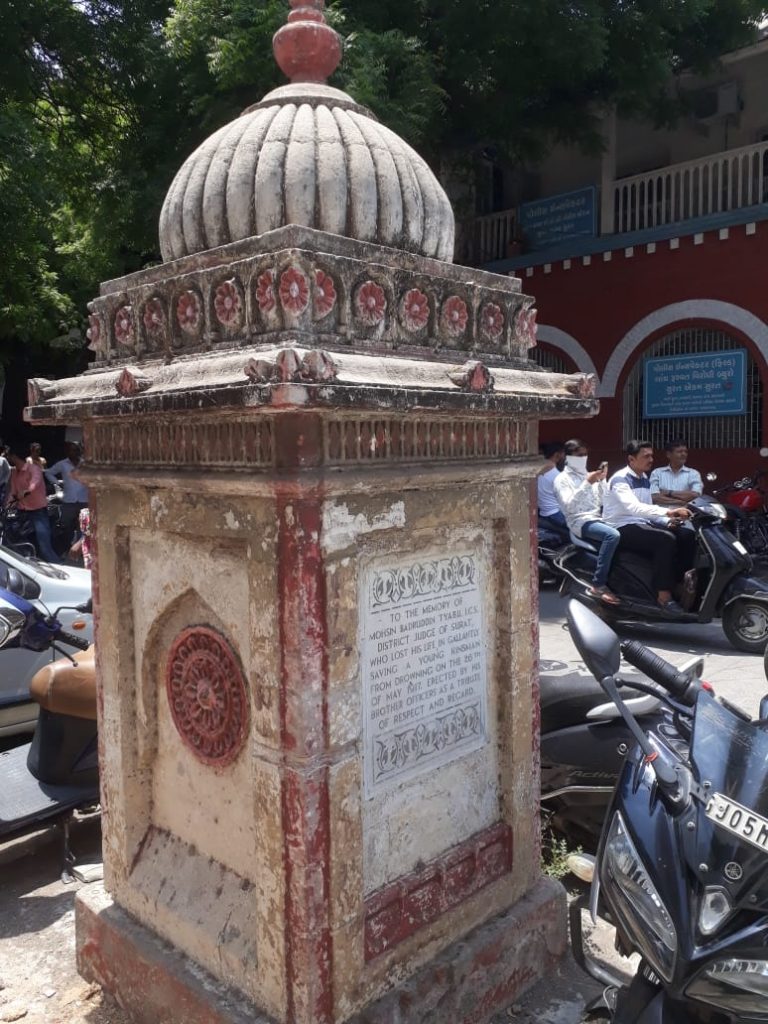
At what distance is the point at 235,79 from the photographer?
8.38 meters

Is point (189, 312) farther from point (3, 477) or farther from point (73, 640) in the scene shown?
point (3, 477)

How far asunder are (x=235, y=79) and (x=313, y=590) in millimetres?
7727

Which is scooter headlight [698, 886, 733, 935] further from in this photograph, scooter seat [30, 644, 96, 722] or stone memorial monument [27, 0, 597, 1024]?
scooter seat [30, 644, 96, 722]

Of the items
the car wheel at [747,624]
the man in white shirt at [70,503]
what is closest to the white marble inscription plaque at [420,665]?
the car wheel at [747,624]

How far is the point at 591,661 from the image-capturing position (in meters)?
2.05

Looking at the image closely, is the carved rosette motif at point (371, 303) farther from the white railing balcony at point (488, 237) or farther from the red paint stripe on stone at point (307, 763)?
the white railing balcony at point (488, 237)

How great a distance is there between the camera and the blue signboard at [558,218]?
1261 centimetres

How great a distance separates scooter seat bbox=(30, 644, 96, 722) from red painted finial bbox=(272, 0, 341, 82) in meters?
2.36

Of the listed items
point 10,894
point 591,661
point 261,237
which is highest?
point 261,237

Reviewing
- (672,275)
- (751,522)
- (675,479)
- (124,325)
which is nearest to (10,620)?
(124,325)

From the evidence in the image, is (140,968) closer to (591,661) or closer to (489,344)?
(591,661)

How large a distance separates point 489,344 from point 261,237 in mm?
772

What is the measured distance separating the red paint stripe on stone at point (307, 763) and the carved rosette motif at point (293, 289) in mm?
442

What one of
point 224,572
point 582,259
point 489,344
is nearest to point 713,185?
point 582,259
